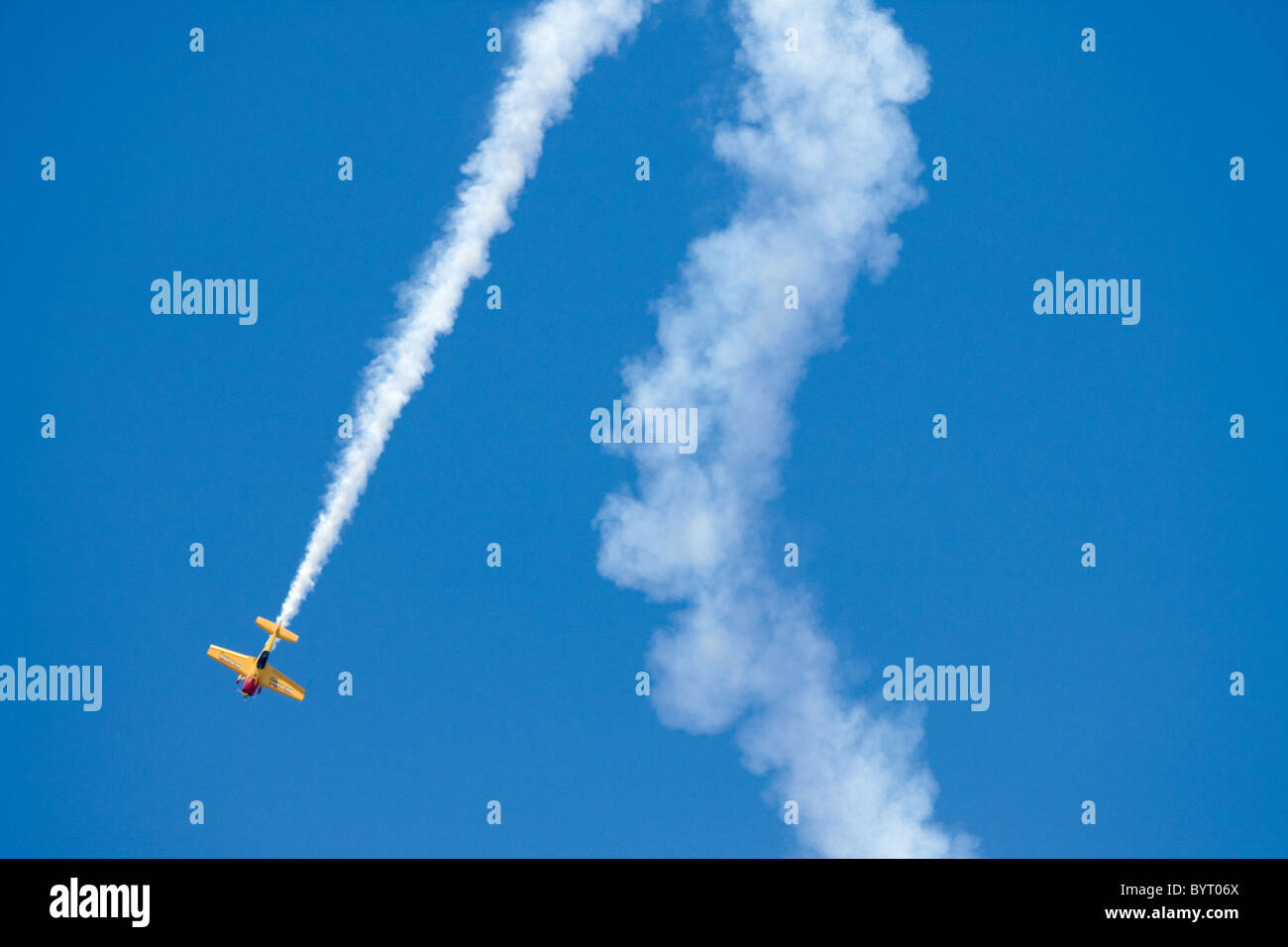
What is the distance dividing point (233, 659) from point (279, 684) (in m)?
1.71

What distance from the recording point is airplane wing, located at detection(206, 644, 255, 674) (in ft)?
147

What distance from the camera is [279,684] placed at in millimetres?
45438

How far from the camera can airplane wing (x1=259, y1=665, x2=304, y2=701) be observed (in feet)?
147

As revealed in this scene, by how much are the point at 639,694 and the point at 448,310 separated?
14.2 metres

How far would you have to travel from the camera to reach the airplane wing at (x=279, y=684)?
44.9 metres

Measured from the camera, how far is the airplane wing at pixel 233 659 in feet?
147

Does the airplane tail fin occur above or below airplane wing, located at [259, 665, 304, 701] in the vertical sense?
above

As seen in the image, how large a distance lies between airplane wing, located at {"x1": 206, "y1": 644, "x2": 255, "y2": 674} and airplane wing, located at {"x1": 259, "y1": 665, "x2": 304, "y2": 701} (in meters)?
0.50

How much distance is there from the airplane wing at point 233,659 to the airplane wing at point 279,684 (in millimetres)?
503

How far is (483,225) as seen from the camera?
44.7 m

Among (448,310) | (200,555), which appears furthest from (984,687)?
(200,555)

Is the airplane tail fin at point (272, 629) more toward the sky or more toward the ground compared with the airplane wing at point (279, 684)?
more toward the sky
